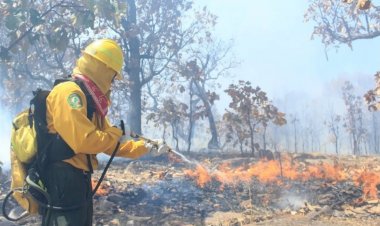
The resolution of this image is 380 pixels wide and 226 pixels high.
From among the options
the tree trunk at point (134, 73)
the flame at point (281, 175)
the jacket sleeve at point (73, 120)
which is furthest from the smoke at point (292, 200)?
the tree trunk at point (134, 73)

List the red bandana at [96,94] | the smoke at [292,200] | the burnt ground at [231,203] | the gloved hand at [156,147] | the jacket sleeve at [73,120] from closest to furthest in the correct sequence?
the jacket sleeve at [73,120], the red bandana at [96,94], the gloved hand at [156,147], the burnt ground at [231,203], the smoke at [292,200]

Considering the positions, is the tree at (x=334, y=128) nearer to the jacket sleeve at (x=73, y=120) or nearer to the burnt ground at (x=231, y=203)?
the burnt ground at (x=231, y=203)

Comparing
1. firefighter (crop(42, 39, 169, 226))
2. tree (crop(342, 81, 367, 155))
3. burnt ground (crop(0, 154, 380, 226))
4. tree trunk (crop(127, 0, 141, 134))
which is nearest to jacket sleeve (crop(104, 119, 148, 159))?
firefighter (crop(42, 39, 169, 226))

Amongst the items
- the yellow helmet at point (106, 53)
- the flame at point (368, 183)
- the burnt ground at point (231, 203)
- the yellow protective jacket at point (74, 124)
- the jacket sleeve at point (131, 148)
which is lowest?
the burnt ground at point (231, 203)

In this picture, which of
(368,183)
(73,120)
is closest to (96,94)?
(73,120)

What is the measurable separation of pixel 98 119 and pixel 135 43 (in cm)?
1689

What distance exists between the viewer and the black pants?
320 centimetres

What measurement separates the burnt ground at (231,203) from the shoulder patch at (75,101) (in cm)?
411

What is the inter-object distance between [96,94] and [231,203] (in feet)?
19.8

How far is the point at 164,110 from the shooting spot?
61.3ft

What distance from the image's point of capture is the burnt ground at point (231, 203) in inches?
283

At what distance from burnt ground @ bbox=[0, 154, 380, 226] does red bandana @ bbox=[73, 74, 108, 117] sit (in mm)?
3891

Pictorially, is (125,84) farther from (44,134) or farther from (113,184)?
(44,134)

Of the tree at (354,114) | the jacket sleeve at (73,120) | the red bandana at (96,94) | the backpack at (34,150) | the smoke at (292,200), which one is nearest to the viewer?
the jacket sleeve at (73,120)
